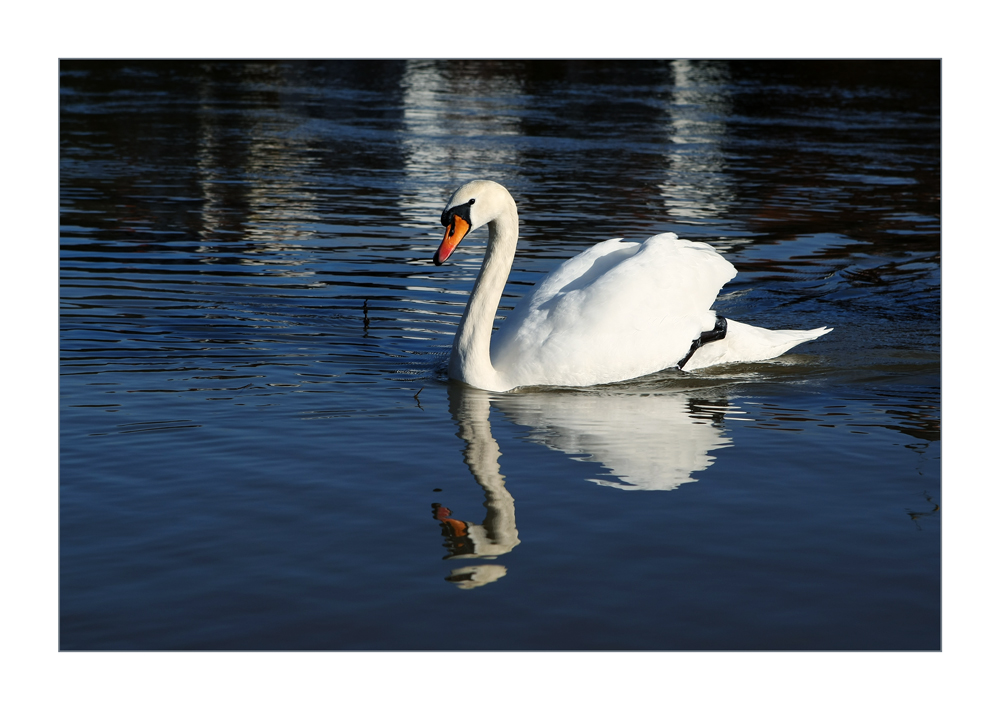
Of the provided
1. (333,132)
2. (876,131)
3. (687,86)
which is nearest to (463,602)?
(333,132)

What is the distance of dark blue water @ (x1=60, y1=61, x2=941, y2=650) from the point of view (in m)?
4.82

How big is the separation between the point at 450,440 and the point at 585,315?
154cm

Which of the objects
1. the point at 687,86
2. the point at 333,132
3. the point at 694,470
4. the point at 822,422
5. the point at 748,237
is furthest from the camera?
the point at 687,86

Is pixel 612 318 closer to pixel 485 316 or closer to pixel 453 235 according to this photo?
pixel 485 316

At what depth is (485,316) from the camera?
8.28 meters

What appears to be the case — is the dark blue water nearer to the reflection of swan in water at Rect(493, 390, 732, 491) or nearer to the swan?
the reflection of swan in water at Rect(493, 390, 732, 491)

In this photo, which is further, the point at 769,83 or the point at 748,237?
the point at 769,83

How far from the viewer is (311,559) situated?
526 centimetres

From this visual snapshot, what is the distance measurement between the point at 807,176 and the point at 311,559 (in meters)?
15.8

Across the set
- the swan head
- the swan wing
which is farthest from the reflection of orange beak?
the swan wing

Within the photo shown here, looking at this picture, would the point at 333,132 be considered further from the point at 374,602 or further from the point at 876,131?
the point at 374,602

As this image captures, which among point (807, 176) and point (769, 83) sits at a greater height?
point (769, 83)

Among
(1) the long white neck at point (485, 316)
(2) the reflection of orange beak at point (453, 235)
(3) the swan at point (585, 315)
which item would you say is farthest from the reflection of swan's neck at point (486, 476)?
(2) the reflection of orange beak at point (453, 235)

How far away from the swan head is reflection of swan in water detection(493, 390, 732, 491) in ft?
3.77
